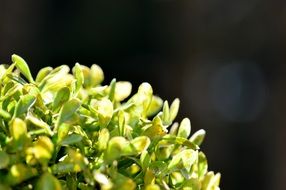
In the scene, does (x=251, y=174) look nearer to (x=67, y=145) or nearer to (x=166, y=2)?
(x=166, y=2)

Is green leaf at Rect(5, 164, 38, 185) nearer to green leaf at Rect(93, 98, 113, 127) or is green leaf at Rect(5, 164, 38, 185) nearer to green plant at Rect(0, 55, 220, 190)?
green plant at Rect(0, 55, 220, 190)

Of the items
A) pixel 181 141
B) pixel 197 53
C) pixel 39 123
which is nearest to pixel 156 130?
pixel 181 141

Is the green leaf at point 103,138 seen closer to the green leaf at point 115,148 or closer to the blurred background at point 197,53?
the green leaf at point 115,148

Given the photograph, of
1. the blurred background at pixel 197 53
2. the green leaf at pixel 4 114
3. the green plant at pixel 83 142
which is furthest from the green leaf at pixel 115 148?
the blurred background at pixel 197 53

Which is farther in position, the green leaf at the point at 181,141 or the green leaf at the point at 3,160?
the green leaf at the point at 181,141

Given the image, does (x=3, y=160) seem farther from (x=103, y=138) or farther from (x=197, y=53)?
(x=197, y=53)

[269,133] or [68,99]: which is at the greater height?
[68,99]

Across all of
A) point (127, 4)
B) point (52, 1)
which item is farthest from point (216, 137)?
point (52, 1)
